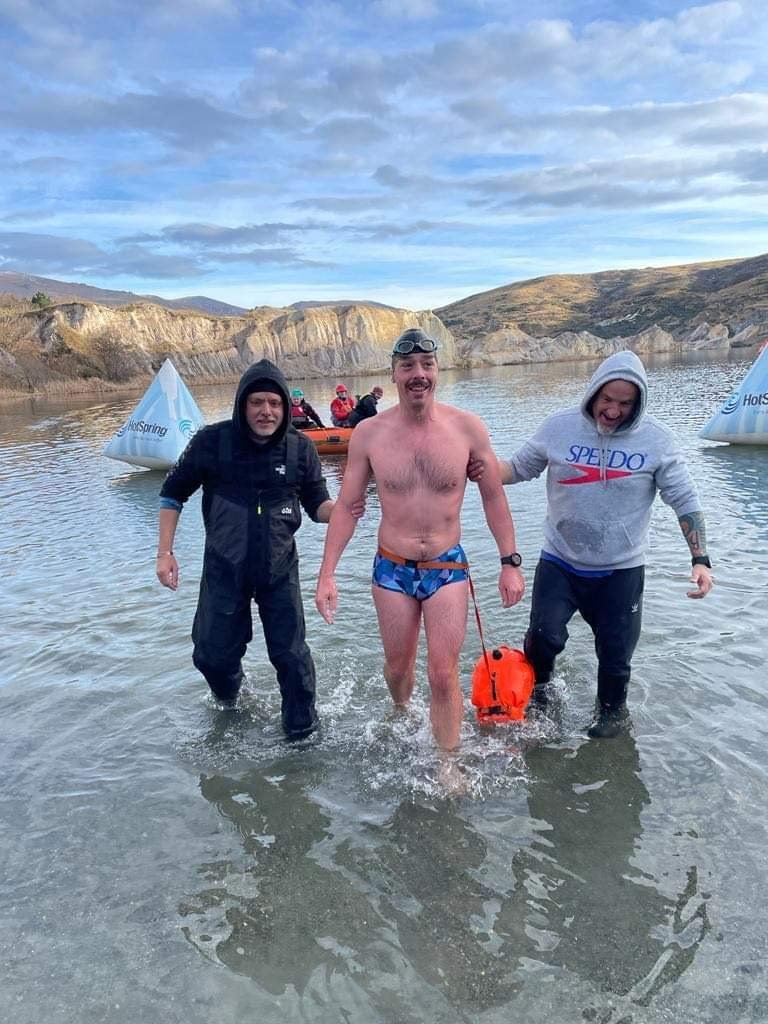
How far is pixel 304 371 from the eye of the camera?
276ft

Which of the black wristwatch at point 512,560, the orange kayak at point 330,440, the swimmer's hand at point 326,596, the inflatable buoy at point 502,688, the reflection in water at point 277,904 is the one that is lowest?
the reflection in water at point 277,904

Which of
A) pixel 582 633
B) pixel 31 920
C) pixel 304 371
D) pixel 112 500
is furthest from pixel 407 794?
pixel 304 371

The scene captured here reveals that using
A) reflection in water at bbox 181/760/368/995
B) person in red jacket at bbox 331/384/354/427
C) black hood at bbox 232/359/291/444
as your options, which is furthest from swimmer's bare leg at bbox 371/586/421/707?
person in red jacket at bbox 331/384/354/427

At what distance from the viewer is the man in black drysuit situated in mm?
4348

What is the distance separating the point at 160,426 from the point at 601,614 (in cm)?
1404

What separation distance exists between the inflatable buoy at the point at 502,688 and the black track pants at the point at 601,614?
18cm

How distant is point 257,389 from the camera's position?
4.18 m

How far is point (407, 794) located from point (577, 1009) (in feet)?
5.13

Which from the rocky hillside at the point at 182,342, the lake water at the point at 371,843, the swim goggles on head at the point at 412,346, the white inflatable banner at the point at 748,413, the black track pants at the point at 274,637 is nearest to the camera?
the lake water at the point at 371,843

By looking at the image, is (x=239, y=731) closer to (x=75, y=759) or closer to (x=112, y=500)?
(x=75, y=759)

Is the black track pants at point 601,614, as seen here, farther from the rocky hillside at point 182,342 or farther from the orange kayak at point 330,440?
the rocky hillside at point 182,342

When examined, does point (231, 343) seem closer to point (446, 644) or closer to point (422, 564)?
point (422, 564)

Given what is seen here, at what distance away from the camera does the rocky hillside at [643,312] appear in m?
112

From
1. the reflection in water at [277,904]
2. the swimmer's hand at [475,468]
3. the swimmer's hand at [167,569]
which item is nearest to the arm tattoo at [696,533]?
the swimmer's hand at [475,468]
